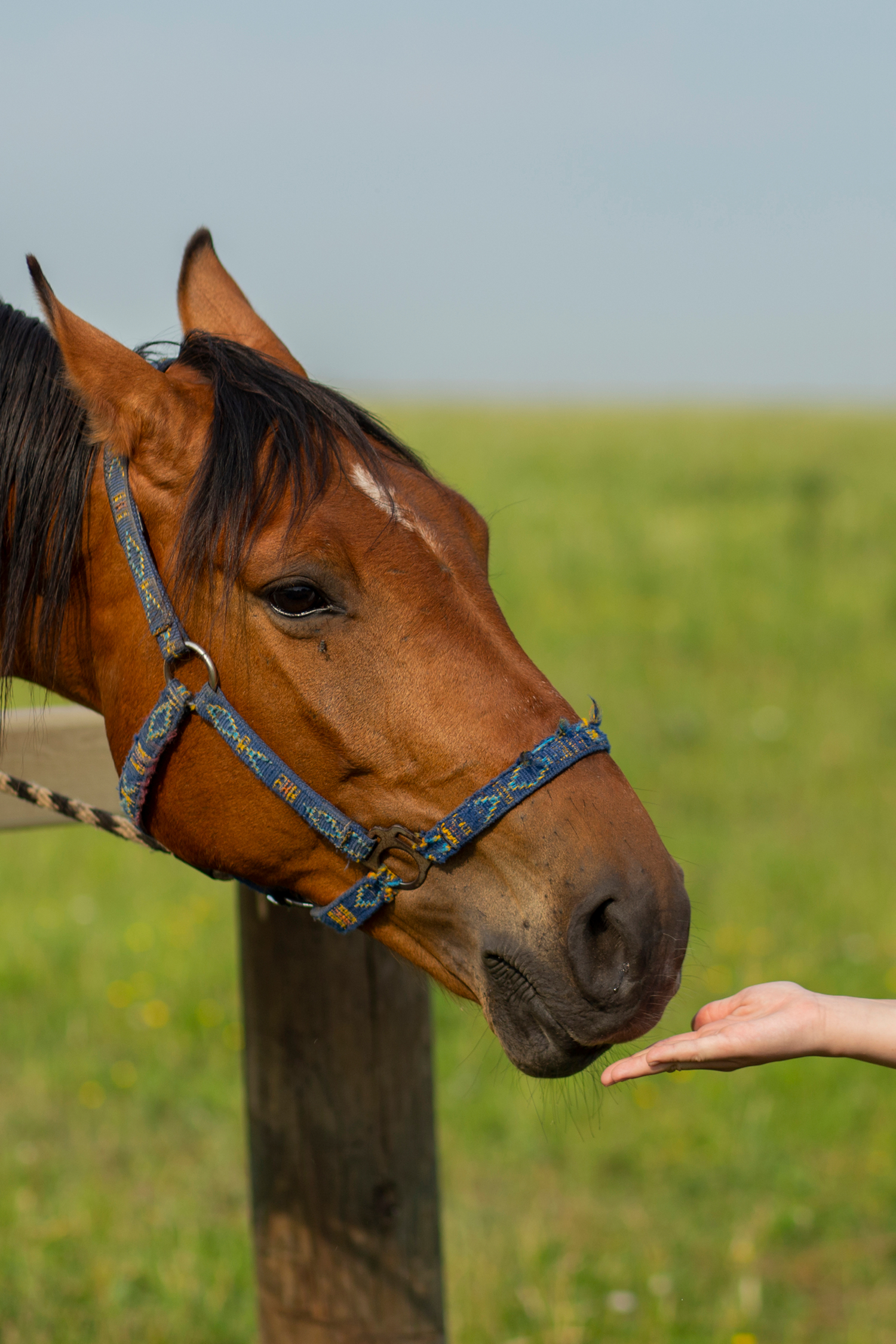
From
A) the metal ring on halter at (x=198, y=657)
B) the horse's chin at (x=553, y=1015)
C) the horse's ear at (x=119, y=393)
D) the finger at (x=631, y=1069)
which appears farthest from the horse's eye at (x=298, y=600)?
the finger at (x=631, y=1069)

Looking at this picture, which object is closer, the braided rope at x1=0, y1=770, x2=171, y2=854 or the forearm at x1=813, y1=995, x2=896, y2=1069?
the forearm at x1=813, y1=995, x2=896, y2=1069

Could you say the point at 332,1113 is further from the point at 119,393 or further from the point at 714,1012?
the point at 119,393

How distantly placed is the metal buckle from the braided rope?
44 cm

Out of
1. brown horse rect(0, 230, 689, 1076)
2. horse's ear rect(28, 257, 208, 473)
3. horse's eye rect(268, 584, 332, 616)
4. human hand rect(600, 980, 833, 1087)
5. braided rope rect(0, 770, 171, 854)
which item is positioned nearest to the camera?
human hand rect(600, 980, 833, 1087)

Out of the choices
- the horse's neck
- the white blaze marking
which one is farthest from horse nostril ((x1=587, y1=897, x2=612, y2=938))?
the horse's neck

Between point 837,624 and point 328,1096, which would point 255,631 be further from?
point 837,624

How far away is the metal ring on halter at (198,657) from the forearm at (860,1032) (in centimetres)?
108

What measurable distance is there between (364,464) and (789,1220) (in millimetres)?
3033

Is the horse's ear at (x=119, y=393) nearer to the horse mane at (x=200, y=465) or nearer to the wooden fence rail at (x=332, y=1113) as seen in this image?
the horse mane at (x=200, y=465)

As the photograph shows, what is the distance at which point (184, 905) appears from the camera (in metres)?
5.97

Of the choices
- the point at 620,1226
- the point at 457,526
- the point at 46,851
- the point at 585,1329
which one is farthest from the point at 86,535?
the point at 46,851

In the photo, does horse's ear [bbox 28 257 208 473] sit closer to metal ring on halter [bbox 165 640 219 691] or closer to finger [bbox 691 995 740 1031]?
metal ring on halter [bbox 165 640 219 691]

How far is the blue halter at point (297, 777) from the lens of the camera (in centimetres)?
174

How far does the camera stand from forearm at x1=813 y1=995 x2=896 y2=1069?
5.43 ft
